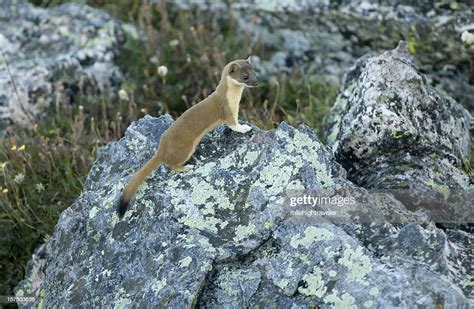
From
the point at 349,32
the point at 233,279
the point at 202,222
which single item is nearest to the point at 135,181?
the point at 202,222

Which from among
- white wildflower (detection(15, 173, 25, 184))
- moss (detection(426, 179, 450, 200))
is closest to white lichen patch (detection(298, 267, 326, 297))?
moss (detection(426, 179, 450, 200))

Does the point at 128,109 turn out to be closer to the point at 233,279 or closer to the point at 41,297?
the point at 41,297

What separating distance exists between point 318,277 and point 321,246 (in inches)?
8.3

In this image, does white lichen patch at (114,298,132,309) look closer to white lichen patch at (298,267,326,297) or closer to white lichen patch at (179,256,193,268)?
white lichen patch at (179,256,193,268)

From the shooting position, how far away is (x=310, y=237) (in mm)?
4211

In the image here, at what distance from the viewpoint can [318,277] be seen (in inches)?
158

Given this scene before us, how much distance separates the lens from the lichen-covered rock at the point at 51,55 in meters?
7.69

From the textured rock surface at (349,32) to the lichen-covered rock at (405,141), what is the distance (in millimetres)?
2002

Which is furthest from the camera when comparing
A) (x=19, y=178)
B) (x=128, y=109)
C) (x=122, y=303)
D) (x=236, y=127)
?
(x=128, y=109)

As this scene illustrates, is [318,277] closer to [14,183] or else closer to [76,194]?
[76,194]

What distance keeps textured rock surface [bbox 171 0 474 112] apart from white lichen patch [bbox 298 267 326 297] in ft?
12.8

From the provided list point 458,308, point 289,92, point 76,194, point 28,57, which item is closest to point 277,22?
A: point 289,92

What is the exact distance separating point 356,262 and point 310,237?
0.35 metres

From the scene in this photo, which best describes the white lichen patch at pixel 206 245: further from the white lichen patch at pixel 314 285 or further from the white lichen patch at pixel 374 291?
the white lichen patch at pixel 374 291
